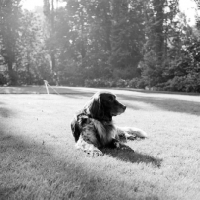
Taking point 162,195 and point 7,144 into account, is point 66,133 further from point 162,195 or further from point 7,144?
point 162,195

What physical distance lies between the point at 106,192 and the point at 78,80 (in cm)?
3424

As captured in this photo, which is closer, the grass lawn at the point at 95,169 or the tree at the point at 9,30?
the grass lawn at the point at 95,169

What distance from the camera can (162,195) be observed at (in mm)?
2543

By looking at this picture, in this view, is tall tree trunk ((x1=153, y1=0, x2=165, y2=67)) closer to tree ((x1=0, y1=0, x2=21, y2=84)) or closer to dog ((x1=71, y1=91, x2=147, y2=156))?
tree ((x1=0, y1=0, x2=21, y2=84))

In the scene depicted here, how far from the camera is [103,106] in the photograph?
4.20 meters

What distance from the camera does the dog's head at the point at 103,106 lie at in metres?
4.16

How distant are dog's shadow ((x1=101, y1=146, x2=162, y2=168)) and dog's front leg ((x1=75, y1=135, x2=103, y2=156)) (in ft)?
0.64

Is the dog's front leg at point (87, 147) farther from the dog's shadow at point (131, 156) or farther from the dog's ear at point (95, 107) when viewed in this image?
the dog's ear at point (95, 107)

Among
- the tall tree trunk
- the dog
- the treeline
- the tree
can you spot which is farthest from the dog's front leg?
the tree

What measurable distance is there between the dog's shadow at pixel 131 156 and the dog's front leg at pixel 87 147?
194 mm

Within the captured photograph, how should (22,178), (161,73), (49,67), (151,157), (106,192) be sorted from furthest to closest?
(49,67) → (161,73) → (151,157) → (22,178) → (106,192)

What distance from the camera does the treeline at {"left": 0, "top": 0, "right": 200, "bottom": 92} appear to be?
2916 centimetres

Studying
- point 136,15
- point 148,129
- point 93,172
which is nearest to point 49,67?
point 136,15

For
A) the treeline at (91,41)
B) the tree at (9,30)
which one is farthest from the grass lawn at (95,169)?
the tree at (9,30)
